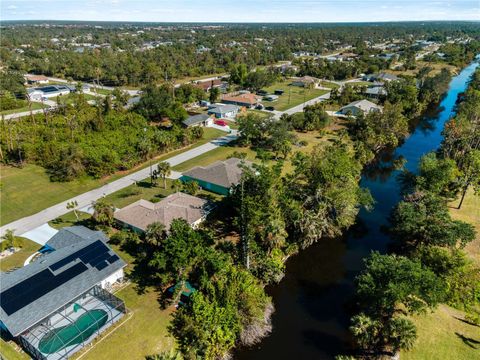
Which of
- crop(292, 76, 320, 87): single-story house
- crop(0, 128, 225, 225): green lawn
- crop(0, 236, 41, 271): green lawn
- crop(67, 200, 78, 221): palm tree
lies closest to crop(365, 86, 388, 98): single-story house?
crop(292, 76, 320, 87): single-story house

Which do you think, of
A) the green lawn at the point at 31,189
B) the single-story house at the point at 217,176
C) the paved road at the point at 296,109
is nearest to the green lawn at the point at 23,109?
the green lawn at the point at 31,189

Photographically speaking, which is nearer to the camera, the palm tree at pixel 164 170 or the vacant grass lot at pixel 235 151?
the palm tree at pixel 164 170

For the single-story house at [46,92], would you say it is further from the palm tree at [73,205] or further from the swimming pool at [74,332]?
the swimming pool at [74,332]

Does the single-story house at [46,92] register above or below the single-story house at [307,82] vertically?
below

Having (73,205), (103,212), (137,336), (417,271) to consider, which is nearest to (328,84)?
(73,205)

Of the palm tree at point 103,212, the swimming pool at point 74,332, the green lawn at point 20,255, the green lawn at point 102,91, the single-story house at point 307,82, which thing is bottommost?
the green lawn at point 20,255

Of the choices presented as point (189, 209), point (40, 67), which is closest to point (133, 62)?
point (40, 67)

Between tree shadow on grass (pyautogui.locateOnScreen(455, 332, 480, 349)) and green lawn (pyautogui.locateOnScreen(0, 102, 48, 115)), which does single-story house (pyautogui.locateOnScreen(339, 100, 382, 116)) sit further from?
green lawn (pyautogui.locateOnScreen(0, 102, 48, 115))
